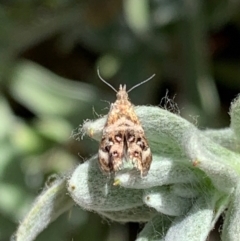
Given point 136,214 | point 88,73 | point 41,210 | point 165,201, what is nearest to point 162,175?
point 165,201

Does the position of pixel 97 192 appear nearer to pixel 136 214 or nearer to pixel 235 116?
pixel 136 214

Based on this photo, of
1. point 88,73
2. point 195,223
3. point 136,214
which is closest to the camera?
point 195,223

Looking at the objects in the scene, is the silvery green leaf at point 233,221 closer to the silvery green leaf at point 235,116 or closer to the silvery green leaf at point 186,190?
the silvery green leaf at point 186,190

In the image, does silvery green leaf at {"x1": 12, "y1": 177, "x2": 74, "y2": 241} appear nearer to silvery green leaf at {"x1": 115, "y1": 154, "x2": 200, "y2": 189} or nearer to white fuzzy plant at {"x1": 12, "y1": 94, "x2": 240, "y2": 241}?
white fuzzy plant at {"x1": 12, "y1": 94, "x2": 240, "y2": 241}

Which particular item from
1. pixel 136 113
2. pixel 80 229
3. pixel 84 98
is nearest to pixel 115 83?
pixel 84 98

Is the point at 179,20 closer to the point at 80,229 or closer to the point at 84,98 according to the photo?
the point at 84,98
